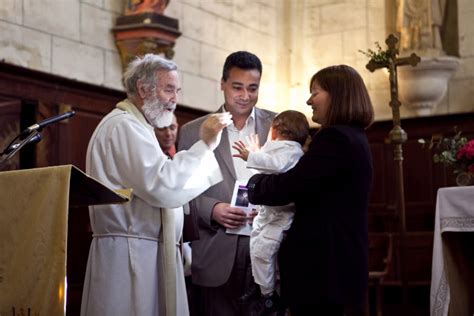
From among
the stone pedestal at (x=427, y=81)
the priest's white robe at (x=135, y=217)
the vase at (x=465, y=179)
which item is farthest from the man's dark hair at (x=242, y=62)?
the stone pedestal at (x=427, y=81)

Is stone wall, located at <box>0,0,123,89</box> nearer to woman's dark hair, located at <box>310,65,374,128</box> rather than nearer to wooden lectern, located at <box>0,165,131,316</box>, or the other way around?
wooden lectern, located at <box>0,165,131,316</box>

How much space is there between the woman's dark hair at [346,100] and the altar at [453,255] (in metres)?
2.03

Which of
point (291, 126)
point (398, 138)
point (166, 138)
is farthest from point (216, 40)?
point (291, 126)

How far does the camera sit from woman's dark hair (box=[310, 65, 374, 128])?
3369mm

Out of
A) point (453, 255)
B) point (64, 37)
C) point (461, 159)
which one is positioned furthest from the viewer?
point (64, 37)

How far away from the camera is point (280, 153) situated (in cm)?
365

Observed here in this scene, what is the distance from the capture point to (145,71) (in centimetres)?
396

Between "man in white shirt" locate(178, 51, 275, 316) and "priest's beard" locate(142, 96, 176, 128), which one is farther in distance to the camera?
"man in white shirt" locate(178, 51, 275, 316)

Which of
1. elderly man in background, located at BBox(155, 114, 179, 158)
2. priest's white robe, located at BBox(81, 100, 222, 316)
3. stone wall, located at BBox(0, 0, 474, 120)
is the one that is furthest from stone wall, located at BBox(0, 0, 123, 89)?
priest's white robe, located at BBox(81, 100, 222, 316)

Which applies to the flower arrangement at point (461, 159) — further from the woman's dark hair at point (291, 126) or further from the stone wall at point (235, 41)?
the stone wall at point (235, 41)

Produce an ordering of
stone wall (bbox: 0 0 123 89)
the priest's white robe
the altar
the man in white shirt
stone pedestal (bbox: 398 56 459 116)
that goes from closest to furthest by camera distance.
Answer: the priest's white robe
the man in white shirt
the altar
stone wall (bbox: 0 0 123 89)
stone pedestal (bbox: 398 56 459 116)

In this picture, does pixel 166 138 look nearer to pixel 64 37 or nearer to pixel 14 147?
pixel 64 37

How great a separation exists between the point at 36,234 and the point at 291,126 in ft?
4.05

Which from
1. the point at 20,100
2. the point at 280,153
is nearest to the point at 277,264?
the point at 280,153
